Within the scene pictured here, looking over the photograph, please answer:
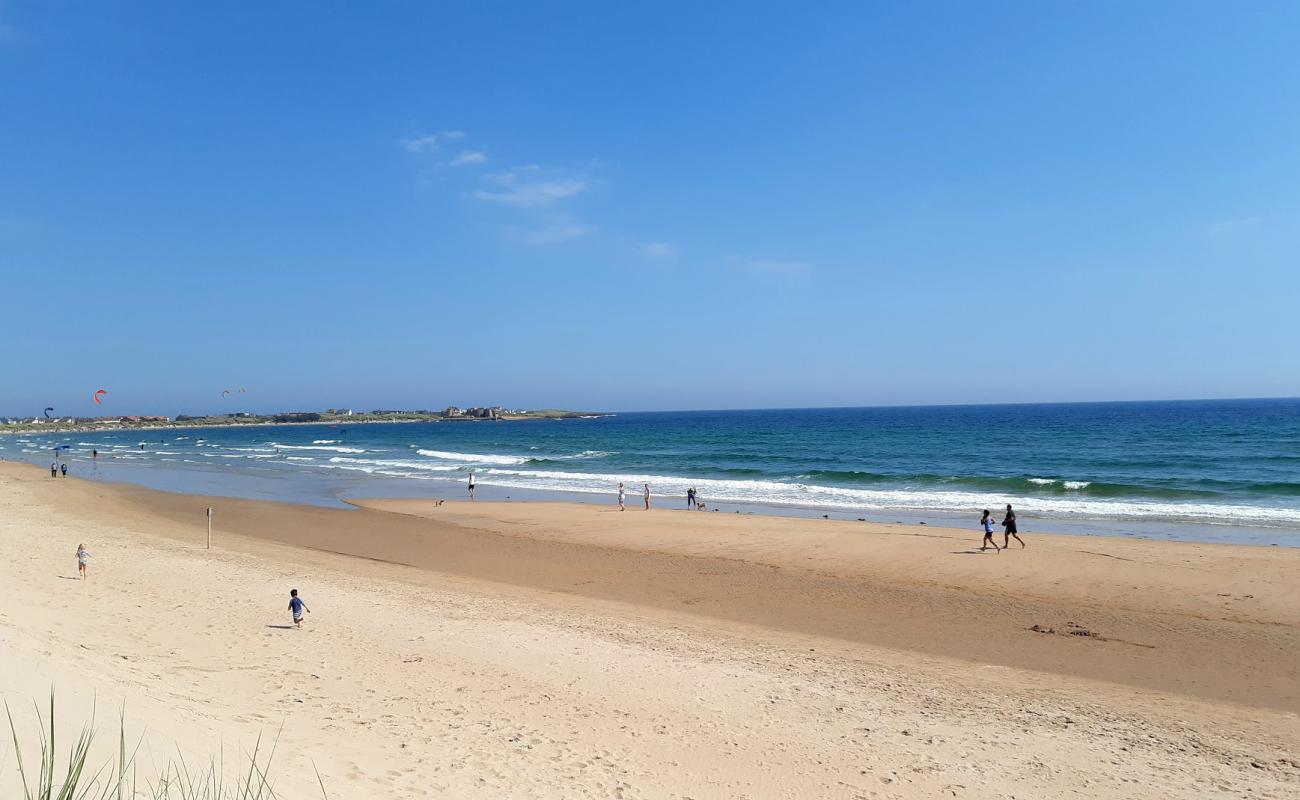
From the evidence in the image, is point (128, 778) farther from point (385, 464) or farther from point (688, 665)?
point (385, 464)

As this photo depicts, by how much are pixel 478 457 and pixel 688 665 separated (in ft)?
179

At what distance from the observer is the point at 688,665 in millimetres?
10789

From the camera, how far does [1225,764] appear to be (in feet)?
25.8

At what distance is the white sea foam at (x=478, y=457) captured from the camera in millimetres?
58162

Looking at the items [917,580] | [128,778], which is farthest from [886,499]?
[128,778]

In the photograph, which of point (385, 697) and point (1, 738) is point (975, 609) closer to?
point (385, 697)

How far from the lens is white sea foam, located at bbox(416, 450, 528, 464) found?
58.2 meters

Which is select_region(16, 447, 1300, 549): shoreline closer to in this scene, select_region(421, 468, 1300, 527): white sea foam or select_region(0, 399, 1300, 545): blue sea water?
select_region(0, 399, 1300, 545): blue sea water

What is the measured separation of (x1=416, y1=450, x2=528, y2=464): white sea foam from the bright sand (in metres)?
37.2

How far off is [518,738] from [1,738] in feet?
14.4

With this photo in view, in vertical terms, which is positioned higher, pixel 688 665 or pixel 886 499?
pixel 688 665

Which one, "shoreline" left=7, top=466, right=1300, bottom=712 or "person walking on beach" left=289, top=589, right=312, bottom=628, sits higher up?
"person walking on beach" left=289, top=589, right=312, bottom=628

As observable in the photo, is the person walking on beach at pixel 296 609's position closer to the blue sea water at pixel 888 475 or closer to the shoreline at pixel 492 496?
the shoreline at pixel 492 496

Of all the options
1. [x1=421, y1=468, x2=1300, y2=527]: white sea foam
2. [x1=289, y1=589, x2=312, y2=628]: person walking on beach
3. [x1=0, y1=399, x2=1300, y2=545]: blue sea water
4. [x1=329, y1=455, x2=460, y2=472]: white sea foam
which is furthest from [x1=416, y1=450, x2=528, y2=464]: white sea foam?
[x1=289, y1=589, x2=312, y2=628]: person walking on beach
